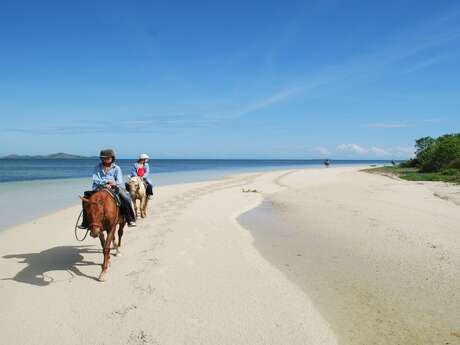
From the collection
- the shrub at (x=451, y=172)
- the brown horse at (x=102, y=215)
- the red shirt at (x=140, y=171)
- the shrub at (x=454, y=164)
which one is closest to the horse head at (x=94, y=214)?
the brown horse at (x=102, y=215)

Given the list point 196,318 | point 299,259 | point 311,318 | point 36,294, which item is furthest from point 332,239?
point 36,294

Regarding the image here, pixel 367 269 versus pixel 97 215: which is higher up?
pixel 97 215

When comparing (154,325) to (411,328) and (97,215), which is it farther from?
(411,328)

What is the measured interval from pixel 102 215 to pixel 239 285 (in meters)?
2.68

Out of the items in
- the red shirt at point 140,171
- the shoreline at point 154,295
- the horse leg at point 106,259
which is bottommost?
the shoreline at point 154,295

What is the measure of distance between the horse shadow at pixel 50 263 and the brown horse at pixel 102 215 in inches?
21.6

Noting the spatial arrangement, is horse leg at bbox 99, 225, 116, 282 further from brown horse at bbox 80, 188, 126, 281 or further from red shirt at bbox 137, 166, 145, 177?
red shirt at bbox 137, 166, 145, 177

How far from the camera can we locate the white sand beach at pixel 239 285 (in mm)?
5211

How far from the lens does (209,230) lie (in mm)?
11820

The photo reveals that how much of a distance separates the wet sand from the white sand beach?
25 millimetres

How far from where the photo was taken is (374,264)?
8.09 m

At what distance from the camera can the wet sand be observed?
5.38 m

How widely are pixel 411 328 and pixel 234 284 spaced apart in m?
2.82

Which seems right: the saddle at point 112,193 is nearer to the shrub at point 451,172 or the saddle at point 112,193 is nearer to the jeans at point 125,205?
the jeans at point 125,205
